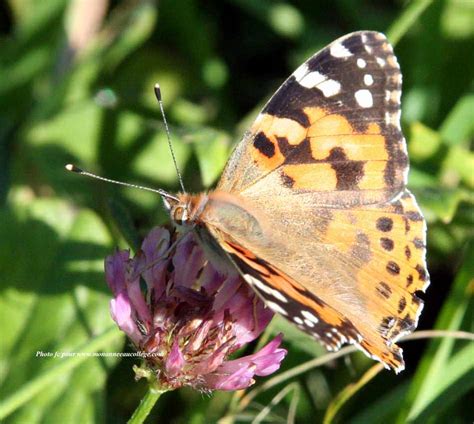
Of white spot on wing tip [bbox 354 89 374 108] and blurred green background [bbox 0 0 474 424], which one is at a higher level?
white spot on wing tip [bbox 354 89 374 108]

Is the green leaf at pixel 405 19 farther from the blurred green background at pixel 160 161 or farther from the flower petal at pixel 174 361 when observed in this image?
the flower petal at pixel 174 361

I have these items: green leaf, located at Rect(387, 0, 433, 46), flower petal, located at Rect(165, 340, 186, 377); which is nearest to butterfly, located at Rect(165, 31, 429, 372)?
flower petal, located at Rect(165, 340, 186, 377)

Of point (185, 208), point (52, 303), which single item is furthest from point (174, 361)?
point (52, 303)

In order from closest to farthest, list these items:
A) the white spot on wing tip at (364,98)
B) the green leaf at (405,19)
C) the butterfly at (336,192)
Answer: the butterfly at (336,192), the white spot on wing tip at (364,98), the green leaf at (405,19)

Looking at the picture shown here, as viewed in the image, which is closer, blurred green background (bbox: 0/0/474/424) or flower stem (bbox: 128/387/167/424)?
flower stem (bbox: 128/387/167/424)

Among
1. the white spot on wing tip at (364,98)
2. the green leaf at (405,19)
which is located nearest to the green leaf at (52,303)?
the white spot on wing tip at (364,98)

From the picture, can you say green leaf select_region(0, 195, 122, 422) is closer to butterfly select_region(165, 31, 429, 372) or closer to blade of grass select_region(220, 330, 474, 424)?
blade of grass select_region(220, 330, 474, 424)
